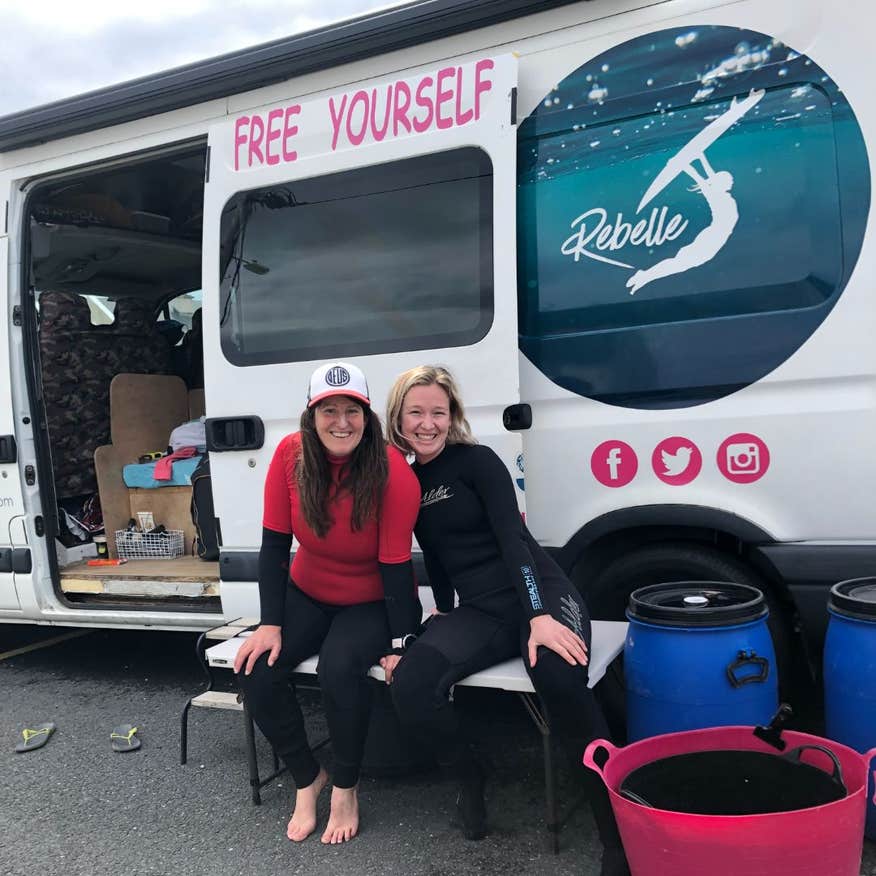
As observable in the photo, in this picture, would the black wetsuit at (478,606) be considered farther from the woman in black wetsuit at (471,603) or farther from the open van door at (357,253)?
the open van door at (357,253)

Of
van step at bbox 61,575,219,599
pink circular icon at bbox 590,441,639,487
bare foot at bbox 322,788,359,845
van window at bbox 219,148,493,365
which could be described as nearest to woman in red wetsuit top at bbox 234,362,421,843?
bare foot at bbox 322,788,359,845

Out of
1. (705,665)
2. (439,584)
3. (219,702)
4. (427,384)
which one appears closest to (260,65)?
(427,384)

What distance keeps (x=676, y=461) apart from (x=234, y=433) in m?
1.66

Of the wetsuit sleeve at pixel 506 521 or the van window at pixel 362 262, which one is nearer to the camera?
the wetsuit sleeve at pixel 506 521

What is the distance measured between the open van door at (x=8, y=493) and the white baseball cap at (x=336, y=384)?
2044mm

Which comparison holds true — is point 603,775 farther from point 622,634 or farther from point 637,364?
point 637,364

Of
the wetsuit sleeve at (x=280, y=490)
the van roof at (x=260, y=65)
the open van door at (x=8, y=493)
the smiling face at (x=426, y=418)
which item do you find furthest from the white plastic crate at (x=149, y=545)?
the smiling face at (x=426, y=418)

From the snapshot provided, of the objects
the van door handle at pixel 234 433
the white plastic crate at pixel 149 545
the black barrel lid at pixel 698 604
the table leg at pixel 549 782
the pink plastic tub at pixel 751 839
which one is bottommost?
the table leg at pixel 549 782

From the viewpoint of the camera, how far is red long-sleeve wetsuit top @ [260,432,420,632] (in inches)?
98.3

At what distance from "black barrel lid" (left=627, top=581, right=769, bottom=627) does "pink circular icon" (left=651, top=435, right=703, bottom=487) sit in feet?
1.06

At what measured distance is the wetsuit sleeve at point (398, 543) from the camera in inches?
97.7

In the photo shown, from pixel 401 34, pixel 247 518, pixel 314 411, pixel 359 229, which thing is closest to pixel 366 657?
pixel 314 411

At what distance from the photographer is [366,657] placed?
248cm

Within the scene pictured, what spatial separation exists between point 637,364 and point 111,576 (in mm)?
2790
